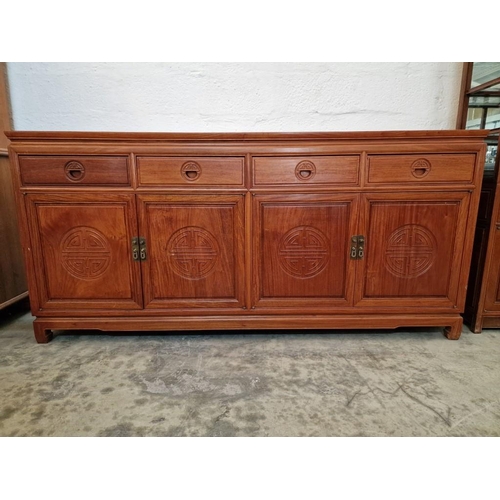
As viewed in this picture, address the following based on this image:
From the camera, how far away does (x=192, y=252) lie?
5.49 feet

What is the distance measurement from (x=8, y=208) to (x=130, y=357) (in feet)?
4.29

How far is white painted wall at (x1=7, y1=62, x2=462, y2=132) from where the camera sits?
7.11ft

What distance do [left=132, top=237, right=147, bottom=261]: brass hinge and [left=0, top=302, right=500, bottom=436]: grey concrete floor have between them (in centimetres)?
52

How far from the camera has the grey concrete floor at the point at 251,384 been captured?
45.2 inches

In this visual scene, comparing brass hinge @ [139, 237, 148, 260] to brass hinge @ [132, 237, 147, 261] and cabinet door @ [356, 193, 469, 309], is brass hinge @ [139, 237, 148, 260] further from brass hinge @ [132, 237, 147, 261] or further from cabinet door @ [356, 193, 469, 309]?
cabinet door @ [356, 193, 469, 309]

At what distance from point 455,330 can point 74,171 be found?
230cm

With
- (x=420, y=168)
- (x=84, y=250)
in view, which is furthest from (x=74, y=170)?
(x=420, y=168)

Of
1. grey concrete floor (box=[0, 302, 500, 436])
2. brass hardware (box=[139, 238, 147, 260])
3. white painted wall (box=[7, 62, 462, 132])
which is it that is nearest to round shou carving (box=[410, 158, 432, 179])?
white painted wall (box=[7, 62, 462, 132])

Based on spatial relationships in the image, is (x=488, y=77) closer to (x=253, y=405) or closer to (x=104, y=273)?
(x=253, y=405)

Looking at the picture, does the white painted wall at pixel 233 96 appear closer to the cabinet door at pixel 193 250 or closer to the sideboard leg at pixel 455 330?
the cabinet door at pixel 193 250

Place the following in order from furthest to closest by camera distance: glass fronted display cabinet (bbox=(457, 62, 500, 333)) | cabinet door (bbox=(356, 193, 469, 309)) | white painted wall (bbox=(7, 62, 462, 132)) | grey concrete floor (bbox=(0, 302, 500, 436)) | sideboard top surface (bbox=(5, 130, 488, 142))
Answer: white painted wall (bbox=(7, 62, 462, 132)) → glass fronted display cabinet (bbox=(457, 62, 500, 333)) → cabinet door (bbox=(356, 193, 469, 309)) → sideboard top surface (bbox=(5, 130, 488, 142)) → grey concrete floor (bbox=(0, 302, 500, 436))

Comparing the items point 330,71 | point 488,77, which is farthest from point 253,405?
point 488,77

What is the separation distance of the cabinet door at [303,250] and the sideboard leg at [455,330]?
64 centimetres

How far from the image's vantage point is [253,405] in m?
1.25
